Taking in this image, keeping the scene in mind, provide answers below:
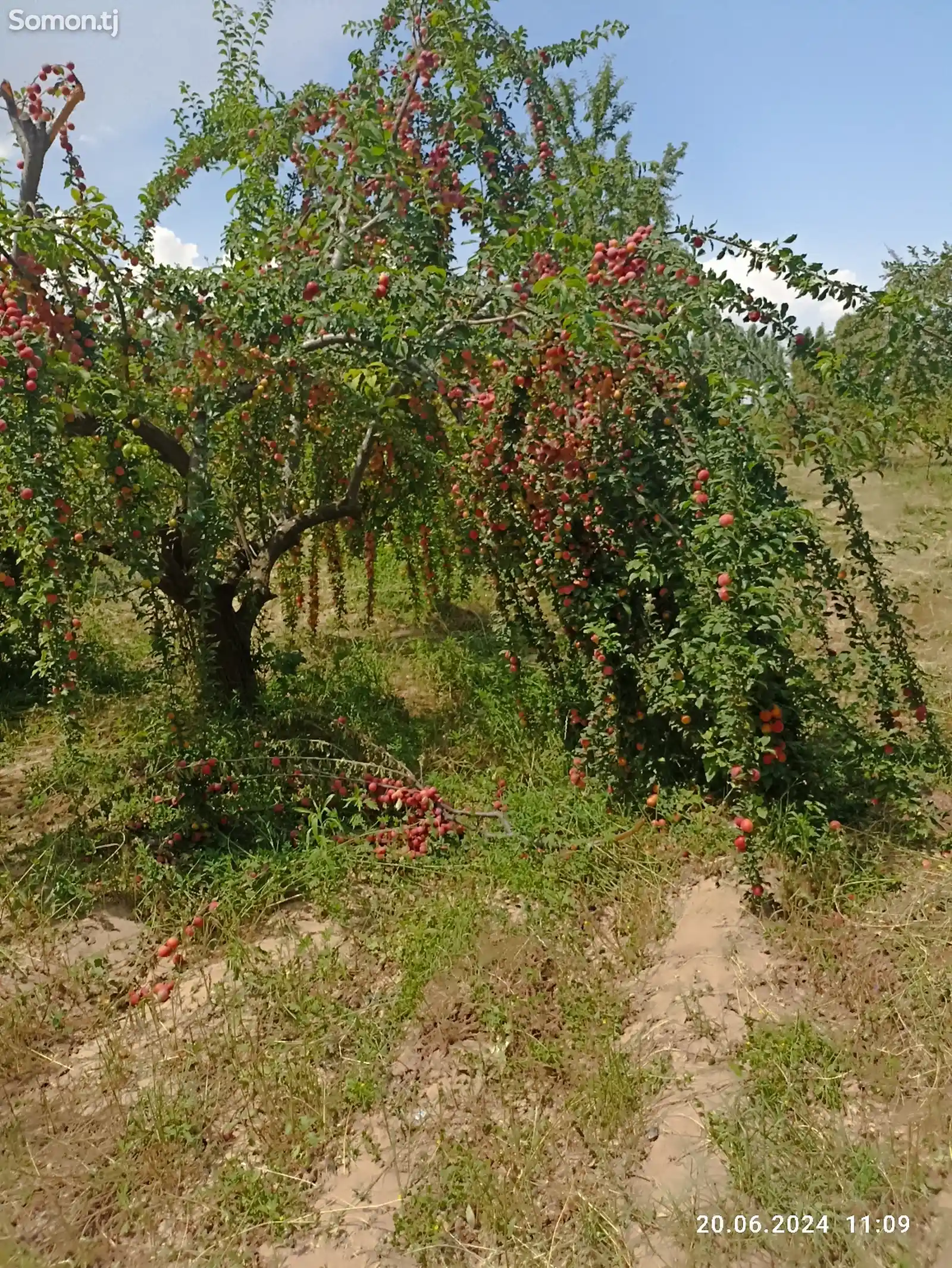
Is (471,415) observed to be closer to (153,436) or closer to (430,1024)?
(153,436)

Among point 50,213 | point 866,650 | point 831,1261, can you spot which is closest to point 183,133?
point 50,213

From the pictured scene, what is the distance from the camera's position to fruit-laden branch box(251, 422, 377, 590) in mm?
5180

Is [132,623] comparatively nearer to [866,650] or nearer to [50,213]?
[50,213]

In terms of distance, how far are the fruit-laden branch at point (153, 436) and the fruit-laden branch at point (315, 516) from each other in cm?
72

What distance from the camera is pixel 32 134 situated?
4266 millimetres

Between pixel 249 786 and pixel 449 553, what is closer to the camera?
pixel 249 786

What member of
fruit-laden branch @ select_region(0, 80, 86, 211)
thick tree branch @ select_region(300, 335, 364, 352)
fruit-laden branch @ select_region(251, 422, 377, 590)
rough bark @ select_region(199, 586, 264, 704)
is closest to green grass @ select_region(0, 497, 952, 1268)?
rough bark @ select_region(199, 586, 264, 704)

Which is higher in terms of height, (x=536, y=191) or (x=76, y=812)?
(x=536, y=191)

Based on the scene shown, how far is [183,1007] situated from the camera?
122 inches

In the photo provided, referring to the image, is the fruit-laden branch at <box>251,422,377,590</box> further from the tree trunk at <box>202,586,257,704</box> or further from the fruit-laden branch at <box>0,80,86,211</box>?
the fruit-laden branch at <box>0,80,86,211</box>

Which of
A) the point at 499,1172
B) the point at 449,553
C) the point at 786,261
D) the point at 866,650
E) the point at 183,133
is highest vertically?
the point at 183,133

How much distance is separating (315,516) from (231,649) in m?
1.00

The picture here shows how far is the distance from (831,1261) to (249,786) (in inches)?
120

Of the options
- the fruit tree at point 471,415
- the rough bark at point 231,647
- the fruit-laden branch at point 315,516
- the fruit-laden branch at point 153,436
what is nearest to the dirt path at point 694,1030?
the fruit tree at point 471,415
